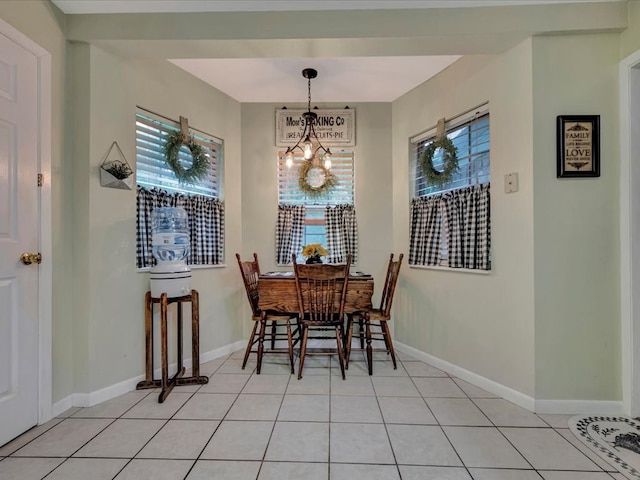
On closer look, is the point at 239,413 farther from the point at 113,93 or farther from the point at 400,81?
the point at 400,81

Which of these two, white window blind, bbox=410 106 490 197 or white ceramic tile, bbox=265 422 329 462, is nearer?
white ceramic tile, bbox=265 422 329 462

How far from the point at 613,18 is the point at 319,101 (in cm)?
225

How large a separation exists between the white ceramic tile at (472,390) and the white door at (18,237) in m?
2.73

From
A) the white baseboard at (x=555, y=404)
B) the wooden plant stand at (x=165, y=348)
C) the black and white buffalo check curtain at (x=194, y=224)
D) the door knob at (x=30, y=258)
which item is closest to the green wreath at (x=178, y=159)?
the black and white buffalo check curtain at (x=194, y=224)

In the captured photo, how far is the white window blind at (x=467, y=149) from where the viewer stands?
7.98 feet

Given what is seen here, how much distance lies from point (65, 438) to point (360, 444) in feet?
5.22

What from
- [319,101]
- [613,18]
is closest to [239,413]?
[319,101]

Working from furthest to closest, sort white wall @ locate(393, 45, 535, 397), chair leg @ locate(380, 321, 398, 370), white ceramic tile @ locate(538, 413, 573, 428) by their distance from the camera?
1. chair leg @ locate(380, 321, 398, 370)
2. white wall @ locate(393, 45, 535, 397)
3. white ceramic tile @ locate(538, 413, 573, 428)

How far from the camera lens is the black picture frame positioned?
1958mm

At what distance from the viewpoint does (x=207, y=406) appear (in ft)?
6.70

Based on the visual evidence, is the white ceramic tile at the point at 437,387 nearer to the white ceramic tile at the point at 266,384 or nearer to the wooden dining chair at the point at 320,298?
the wooden dining chair at the point at 320,298

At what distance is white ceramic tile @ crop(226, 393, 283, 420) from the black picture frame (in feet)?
7.60

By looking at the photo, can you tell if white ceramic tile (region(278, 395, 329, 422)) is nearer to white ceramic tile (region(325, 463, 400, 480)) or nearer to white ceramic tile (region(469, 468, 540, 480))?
white ceramic tile (region(325, 463, 400, 480))

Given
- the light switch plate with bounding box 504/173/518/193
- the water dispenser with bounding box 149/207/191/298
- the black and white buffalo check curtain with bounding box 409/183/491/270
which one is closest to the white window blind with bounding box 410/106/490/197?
the black and white buffalo check curtain with bounding box 409/183/491/270
